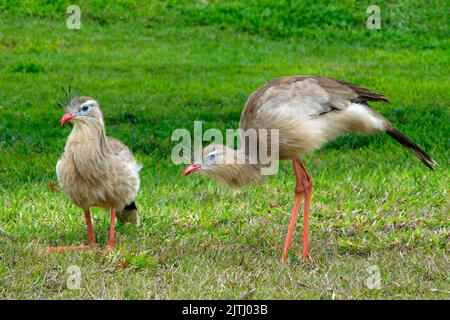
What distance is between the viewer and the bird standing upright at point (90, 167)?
17.0 feet

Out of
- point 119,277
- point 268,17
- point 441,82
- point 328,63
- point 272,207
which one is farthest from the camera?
point 268,17

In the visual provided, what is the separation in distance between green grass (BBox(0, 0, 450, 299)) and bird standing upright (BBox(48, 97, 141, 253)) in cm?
32

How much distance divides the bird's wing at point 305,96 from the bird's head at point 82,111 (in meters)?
0.99

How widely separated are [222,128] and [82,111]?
363 cm

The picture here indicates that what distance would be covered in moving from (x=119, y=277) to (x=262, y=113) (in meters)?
1.39

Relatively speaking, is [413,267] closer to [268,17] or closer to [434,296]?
[434,296]

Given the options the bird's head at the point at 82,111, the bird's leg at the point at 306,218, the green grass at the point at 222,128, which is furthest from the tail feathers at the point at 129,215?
the bird's leg at the point at 306,218

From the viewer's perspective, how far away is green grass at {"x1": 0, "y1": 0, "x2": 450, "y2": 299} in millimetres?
4766

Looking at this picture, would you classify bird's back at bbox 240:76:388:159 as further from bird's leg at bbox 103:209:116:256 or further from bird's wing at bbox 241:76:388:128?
bird's leg at bbox 103:209:116:256

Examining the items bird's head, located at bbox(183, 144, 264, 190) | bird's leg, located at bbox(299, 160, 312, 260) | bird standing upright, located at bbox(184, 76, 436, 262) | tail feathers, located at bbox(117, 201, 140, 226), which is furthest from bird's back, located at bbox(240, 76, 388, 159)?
tail feathers, located at bbox(117, 201, 140, 226)

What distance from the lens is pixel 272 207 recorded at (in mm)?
6328
